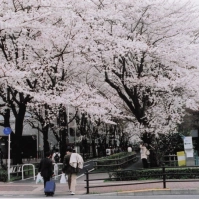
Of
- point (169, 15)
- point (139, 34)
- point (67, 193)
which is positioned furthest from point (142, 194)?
point (169, 15)

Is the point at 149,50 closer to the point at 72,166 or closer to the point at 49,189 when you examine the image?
the point at 72,166

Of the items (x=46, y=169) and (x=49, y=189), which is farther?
(x=46, y=169)

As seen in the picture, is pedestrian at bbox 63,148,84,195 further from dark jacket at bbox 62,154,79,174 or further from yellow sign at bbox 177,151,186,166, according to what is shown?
yellow sign at bbox 177,151,186,166

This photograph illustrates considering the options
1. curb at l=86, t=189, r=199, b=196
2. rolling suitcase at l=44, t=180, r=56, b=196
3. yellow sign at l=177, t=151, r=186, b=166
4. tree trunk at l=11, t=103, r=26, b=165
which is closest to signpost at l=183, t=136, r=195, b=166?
yellow sign at l=177, t=151, r=186, b=166

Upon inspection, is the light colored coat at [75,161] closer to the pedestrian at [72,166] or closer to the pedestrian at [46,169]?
the pedestrian at [72,166]

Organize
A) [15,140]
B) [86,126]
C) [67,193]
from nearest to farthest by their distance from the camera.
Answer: [67,193] < [15,140] < [86,126]

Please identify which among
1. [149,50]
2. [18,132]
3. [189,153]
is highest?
[149,50]

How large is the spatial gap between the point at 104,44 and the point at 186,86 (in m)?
4.86

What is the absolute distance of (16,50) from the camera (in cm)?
1981

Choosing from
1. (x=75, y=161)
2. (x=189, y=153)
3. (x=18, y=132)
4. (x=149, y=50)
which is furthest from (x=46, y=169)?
(x=189, y=153)

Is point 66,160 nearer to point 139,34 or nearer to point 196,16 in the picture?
point 139,34

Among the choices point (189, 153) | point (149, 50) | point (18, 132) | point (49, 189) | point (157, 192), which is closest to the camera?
point (157, 192)

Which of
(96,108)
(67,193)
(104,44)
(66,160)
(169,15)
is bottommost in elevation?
(67,193)

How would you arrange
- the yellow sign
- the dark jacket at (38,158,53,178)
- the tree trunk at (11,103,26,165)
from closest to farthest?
the dark jacket at (38,158,53,178) → the yellow sign → the tree trunk at (11,103,26,165)
